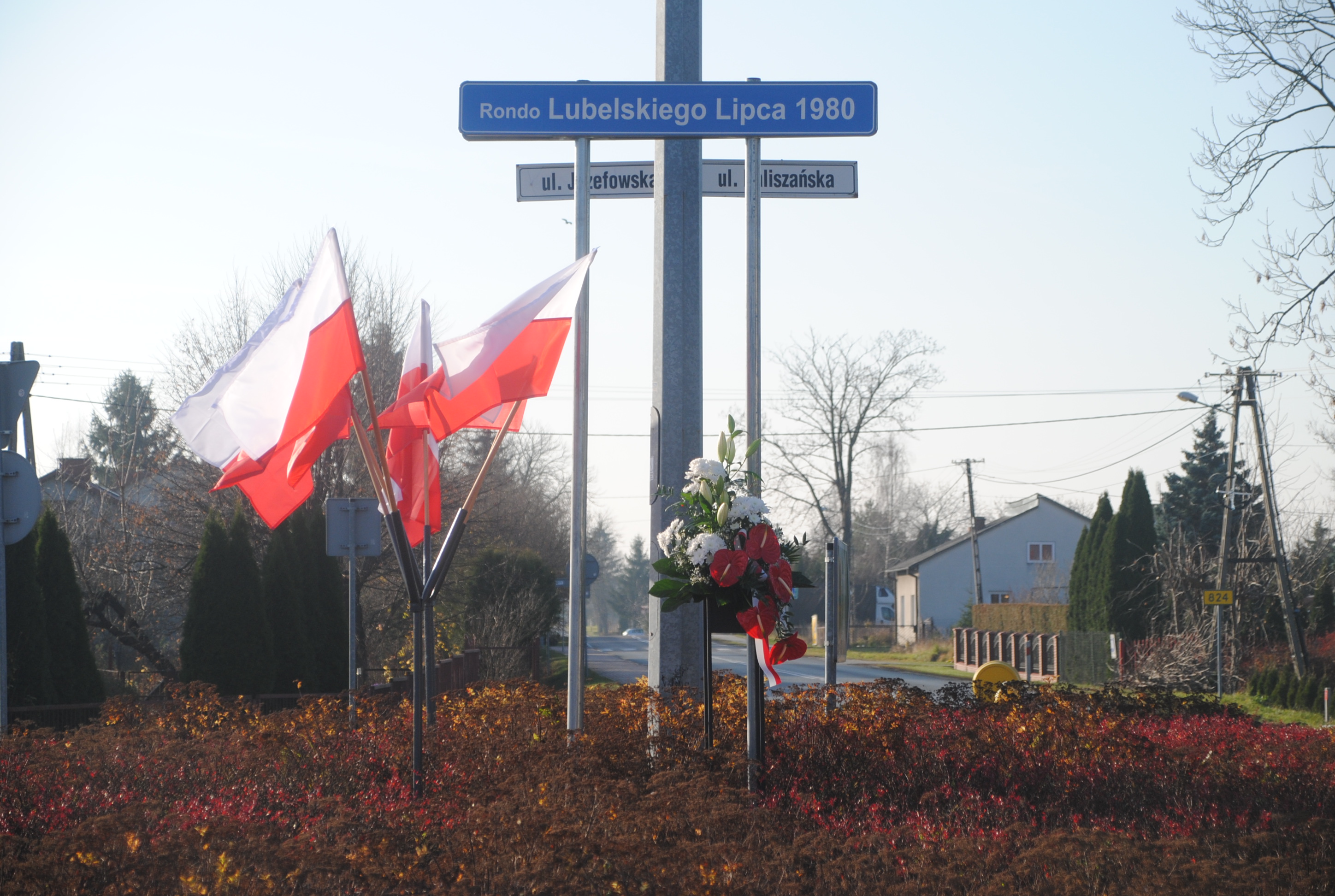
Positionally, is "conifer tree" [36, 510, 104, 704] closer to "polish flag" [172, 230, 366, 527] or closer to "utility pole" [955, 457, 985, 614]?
"polish flag" [172, 230, 366, 527]

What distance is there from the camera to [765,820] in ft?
17.5

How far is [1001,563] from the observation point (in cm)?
5825

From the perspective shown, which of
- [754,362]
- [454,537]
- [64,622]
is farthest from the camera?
[64,622]

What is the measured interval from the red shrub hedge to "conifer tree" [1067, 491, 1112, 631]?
25259 millimetres

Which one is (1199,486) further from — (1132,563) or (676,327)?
(676,327)

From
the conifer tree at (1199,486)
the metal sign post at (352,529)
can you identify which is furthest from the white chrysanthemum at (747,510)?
the conifer tree at (1199,486)

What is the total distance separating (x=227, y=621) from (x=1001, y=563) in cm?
4878

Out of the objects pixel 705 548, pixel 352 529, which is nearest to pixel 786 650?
pixel 705 548

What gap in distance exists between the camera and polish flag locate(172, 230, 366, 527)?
6.24 metres

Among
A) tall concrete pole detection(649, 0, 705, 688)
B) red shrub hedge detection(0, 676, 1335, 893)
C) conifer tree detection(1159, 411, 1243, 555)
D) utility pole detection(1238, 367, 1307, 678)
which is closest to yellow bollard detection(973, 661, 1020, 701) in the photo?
red shrub hedge detection(0, 676, 1335, 893)

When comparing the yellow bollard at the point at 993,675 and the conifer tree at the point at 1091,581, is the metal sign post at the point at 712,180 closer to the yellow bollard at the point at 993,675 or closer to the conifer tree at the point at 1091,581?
the yellow bollard at the point at 993,675

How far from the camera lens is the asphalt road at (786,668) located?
1120 inches

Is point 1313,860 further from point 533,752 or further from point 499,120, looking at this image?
point 499,120

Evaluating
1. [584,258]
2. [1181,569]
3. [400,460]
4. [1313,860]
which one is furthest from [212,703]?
[1181,569]
